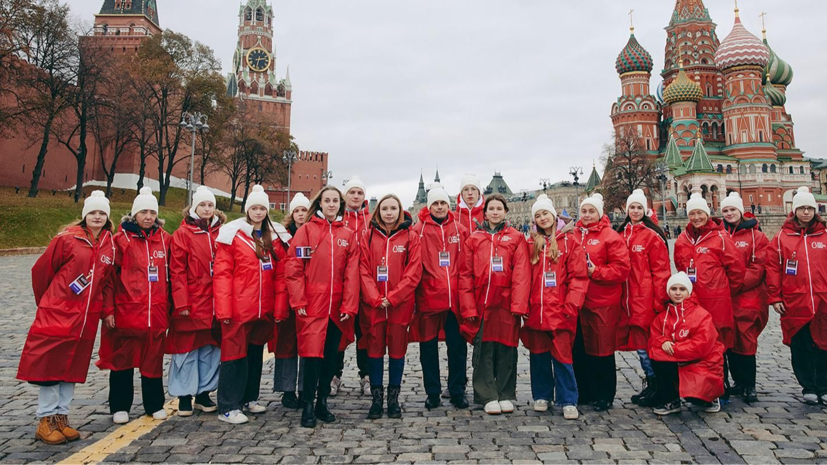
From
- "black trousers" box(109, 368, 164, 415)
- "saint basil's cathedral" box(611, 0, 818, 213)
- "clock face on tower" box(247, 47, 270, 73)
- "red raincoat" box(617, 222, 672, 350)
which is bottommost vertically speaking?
"black trousers" box(109, 368, 164, 415)

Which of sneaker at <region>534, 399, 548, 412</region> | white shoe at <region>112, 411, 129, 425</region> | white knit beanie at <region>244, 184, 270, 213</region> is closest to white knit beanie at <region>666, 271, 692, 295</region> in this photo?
sneaker at <region>534, 399, 548, 412</region>

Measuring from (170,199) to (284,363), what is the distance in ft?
153

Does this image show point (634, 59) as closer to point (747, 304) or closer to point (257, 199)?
point (747, 304)

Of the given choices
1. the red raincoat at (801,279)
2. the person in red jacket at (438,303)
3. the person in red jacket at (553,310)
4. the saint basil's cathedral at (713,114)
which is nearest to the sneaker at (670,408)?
the person in red jacket at (553,310)

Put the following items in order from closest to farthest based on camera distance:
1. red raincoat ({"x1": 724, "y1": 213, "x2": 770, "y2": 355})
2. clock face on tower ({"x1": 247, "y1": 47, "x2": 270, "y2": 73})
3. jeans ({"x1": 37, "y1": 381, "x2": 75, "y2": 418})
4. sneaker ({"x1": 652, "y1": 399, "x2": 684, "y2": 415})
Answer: jeans ({"x1": 37, "y1": 381, "x2": 75, "y2": 418}), sneaker ({"x1": 652, "y1": 399, "x2": 684, "y2": 415}), red raincoat ({"x1": 724, "y1": 213, "x2": 770, "y2": 355}), clock face on tower ({"x1": 247, "y1": 47, "x2": 270, "y2": 73})

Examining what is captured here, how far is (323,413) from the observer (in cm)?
474

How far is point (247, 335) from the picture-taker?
16.1 ft

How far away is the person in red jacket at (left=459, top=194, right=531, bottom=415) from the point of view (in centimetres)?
505

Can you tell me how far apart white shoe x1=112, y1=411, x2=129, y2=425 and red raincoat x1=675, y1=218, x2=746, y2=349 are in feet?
17.5

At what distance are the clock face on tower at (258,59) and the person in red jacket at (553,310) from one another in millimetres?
86111

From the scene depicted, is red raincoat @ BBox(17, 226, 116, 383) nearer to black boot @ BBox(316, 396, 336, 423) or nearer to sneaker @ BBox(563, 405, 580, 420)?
black boot @ BBox(316, 396, 336, 423)

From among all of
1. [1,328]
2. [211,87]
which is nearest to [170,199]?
[211,87]

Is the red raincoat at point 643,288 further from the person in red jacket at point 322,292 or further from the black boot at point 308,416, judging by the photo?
the black boot at point 308,416

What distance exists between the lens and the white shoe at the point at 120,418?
455 centimetres
